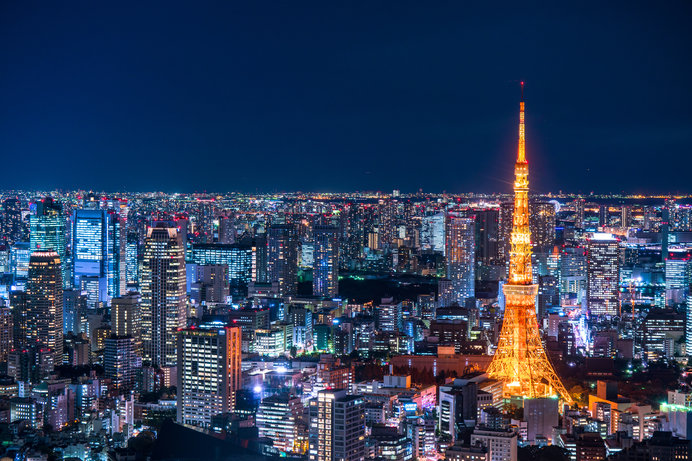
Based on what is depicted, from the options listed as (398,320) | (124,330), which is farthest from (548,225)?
(124,330)

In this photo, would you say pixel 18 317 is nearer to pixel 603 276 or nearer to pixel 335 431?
pixel 335 431

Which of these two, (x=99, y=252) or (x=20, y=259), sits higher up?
(x=99, y=252)

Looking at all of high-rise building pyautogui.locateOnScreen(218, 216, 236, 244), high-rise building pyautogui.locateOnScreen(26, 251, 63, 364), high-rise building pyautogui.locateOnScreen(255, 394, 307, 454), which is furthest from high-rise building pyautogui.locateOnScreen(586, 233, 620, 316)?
high-rise building pyautogui.locateOnScreen(255, 394, 307, 454)

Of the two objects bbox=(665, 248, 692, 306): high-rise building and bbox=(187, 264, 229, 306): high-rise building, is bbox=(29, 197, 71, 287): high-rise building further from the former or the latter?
bbox=(665, 248, 692, 306): high-rise building

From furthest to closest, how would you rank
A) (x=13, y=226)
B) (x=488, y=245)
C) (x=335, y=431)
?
(x=488, y=245) < (x=13, y=226) < (x=335, y=431)

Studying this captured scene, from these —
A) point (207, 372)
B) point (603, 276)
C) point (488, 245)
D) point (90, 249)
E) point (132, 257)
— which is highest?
point (488, 245)

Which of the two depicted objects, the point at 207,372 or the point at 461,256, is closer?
the point at 207,372

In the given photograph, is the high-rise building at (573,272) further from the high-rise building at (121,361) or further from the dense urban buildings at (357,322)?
the high-rise building at (121,361)

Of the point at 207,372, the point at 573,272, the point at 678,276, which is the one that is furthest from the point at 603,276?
the point at 207,372
